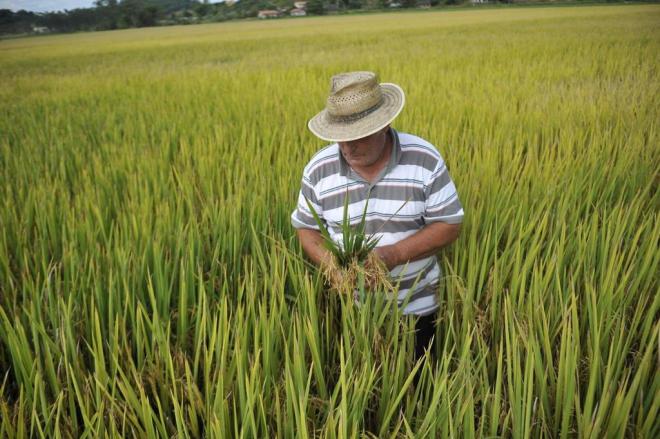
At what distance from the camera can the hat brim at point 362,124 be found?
3.84 feet

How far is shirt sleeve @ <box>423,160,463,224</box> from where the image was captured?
129cm

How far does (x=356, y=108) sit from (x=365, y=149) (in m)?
0.12

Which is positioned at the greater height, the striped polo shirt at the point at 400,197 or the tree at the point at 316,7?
the tree at the point at 316,7

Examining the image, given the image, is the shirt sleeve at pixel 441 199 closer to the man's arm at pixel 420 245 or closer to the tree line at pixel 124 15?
the man's arm at pixel 420 245

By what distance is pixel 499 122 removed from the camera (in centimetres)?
302

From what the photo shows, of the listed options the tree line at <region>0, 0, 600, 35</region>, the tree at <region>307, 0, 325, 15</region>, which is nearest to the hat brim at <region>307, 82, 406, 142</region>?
the tree line at <region>0, 0, 600, 35</region>

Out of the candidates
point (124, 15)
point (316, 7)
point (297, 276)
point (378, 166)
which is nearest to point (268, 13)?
point (316, 7)

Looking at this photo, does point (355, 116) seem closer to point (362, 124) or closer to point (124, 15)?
point (362, 124)

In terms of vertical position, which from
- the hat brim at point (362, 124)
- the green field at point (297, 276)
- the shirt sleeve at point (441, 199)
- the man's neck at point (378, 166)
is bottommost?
the green field at point (297, 276)

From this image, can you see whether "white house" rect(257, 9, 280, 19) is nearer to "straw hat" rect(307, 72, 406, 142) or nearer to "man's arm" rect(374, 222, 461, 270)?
"straw hat" rect(307, 72, 406, 142)

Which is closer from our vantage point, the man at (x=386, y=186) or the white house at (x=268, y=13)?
the man at (x=386, y=186)

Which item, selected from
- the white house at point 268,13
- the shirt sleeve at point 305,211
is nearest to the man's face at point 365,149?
the shirt sleeve at point 305,211

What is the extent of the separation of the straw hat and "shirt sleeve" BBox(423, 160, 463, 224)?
230mm

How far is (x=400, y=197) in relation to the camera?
132 cm
